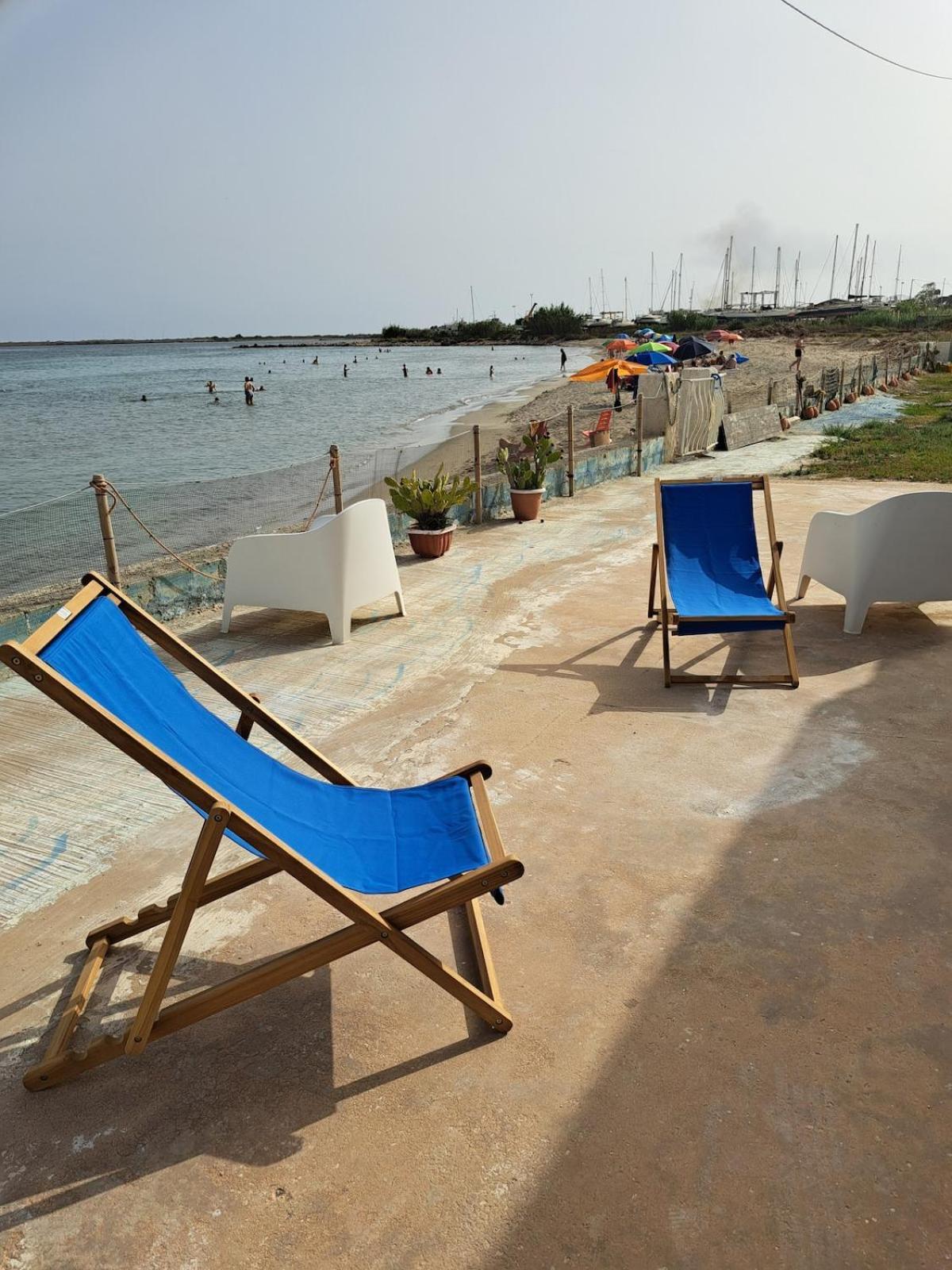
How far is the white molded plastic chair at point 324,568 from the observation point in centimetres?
551

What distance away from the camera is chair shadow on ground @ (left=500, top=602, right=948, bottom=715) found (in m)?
4.58

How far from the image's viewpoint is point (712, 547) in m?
5.46

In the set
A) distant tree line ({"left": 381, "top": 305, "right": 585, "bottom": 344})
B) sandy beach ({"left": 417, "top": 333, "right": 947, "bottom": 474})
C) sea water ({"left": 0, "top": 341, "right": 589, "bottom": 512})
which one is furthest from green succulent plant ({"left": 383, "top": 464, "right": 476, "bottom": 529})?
distant tree line ({"left": 381, "top": 305, "right": 585, "bottom": 344})

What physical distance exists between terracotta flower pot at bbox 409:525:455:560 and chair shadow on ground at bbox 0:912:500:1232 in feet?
17.3

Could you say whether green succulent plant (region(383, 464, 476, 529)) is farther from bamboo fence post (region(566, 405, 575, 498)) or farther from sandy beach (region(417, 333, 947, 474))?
sandy beach (region(417, 333, 947, 474))

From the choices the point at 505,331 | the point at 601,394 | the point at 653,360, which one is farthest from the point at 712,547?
the point at 505,331

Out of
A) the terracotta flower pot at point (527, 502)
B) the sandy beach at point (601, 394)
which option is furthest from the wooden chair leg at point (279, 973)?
the sandy beach at point (601, 394)

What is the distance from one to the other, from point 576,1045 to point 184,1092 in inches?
38.3

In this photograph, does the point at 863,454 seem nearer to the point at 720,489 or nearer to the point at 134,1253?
the point at 720,489

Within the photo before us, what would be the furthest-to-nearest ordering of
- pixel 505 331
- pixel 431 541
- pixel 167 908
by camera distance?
pixel 505 331, pixel 431 541, pixel 167 908

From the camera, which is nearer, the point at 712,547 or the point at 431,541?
the point at 712,547

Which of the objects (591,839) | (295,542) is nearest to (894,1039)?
(591,839)

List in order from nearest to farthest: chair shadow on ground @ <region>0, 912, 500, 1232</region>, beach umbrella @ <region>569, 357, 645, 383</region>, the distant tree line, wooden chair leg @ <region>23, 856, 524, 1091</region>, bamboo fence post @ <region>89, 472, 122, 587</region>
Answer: chair shadow on ground @ <region>0, 912, 500, 1232</region> → wooden chair leg @ <region>23, 856, 524, 1091</region> → bamboo fence post @ <region>89, 472, 122, 587</region> → beach umbrella @ <region>569, 357, 645, 383</region> → the distant tree line

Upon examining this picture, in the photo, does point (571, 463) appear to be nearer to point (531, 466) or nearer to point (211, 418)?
point (531, 466)
